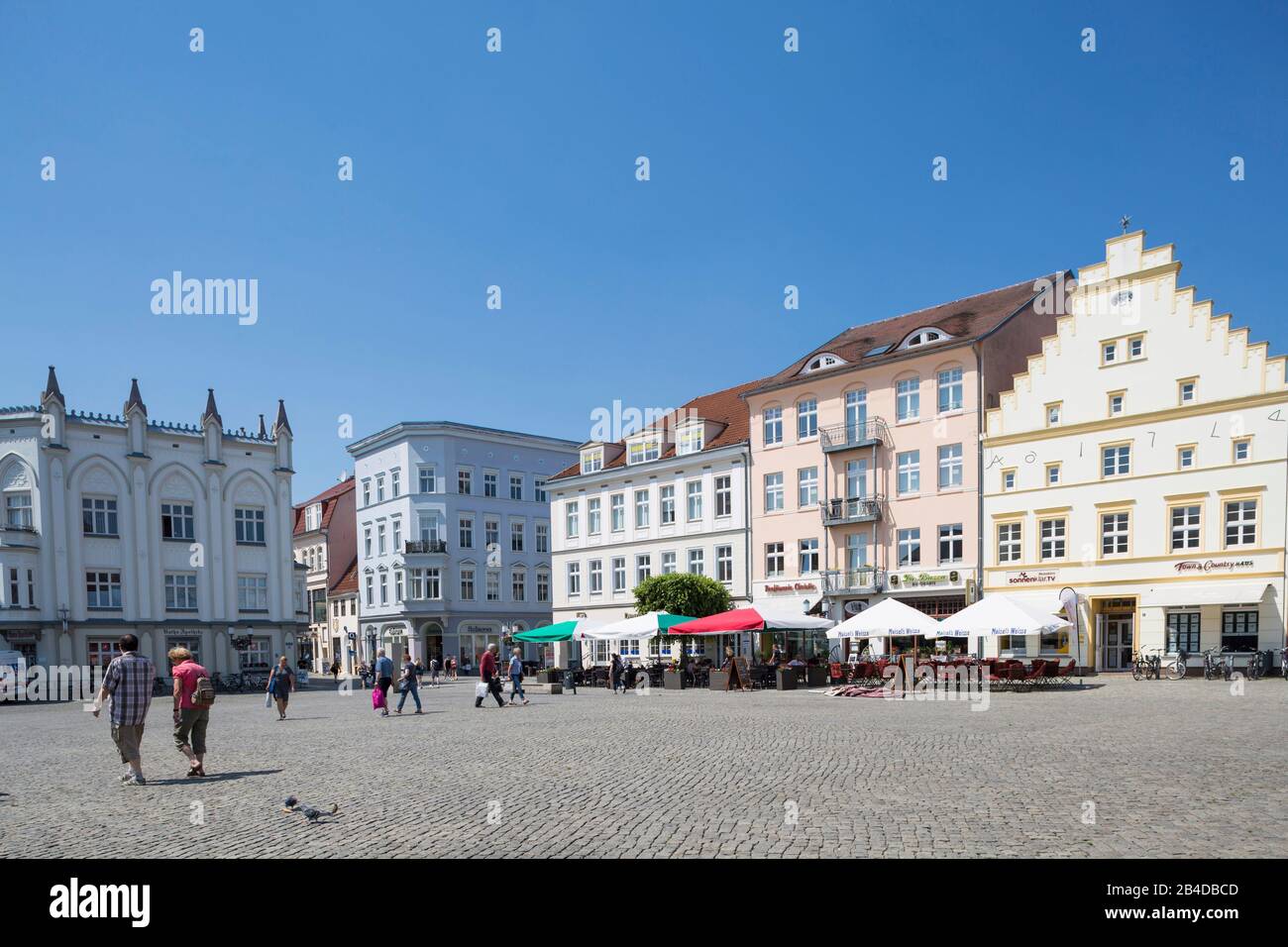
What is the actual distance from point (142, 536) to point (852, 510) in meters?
32.7

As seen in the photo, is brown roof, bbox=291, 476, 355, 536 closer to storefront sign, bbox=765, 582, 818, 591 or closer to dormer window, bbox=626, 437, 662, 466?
dormer window, bbox=626, 437, 662, 466

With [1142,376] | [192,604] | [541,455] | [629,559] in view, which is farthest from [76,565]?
[1142,376]

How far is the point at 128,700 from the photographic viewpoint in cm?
1130

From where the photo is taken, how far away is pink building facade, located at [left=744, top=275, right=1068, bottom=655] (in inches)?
1531

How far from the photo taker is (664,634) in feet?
112

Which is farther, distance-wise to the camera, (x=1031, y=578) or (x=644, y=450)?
(x=644, y=450)

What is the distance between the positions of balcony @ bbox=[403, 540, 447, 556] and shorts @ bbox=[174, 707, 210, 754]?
4873cm

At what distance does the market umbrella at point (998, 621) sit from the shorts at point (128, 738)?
67.6 feet

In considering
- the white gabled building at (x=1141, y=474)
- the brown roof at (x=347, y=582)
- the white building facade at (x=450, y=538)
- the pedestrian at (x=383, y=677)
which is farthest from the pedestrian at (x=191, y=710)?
the brown roof at (x=347, y=582)

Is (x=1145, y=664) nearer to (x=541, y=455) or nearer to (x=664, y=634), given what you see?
(x=664, y=634)

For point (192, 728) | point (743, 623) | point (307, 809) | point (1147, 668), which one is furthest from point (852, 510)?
point (307, 809)

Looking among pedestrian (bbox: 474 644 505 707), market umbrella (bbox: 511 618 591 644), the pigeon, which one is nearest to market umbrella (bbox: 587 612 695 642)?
market umbrella (bbox: 511 618 591 644)

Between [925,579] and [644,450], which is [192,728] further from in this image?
[644,450]
